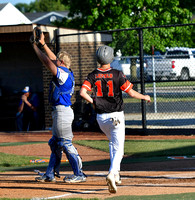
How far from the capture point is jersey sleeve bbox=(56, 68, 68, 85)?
266 inches

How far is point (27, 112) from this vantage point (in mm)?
16266

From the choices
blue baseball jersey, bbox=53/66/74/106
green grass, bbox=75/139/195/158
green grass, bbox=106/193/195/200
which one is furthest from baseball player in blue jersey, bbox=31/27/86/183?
green grass, bbox=75/139/195/158

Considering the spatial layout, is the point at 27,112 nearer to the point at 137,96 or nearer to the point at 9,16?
the point at 9,16

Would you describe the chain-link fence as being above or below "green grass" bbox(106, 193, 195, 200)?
above

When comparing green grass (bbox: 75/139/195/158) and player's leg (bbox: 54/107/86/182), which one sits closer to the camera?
player's leg (bbox: 54/107/86/182)

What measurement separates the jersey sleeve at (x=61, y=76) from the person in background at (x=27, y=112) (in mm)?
9277

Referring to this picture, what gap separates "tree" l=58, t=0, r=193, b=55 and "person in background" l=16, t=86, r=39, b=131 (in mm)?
7518

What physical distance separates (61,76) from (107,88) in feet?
2.57

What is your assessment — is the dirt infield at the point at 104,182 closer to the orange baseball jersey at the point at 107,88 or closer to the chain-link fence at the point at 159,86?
→ the orange baseball jersey at the point at 107,88

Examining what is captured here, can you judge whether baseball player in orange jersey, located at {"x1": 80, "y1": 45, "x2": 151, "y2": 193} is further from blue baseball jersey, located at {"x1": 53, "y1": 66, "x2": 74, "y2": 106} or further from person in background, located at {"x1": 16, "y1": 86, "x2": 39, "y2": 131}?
person in background, located at {"x1": 16, "y1": 86, "x2": 39, "y2": 131}

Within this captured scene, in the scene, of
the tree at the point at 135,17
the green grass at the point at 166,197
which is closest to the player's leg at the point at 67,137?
the green grass at the point at 166,197

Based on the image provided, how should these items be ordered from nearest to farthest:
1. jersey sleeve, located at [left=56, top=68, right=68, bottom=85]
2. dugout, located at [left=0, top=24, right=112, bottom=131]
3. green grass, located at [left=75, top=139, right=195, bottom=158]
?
jersey sleeve, located at [left=56, top=68, right=68, bottom=85], green grass, located at [left=75, top=139, right=195, bottom=158], dugout, located at [left=0, top=24, right=112, bottom=131]

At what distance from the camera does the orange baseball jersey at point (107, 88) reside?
6363mm

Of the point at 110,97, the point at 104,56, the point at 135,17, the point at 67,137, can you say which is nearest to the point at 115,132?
the point at 110,97
